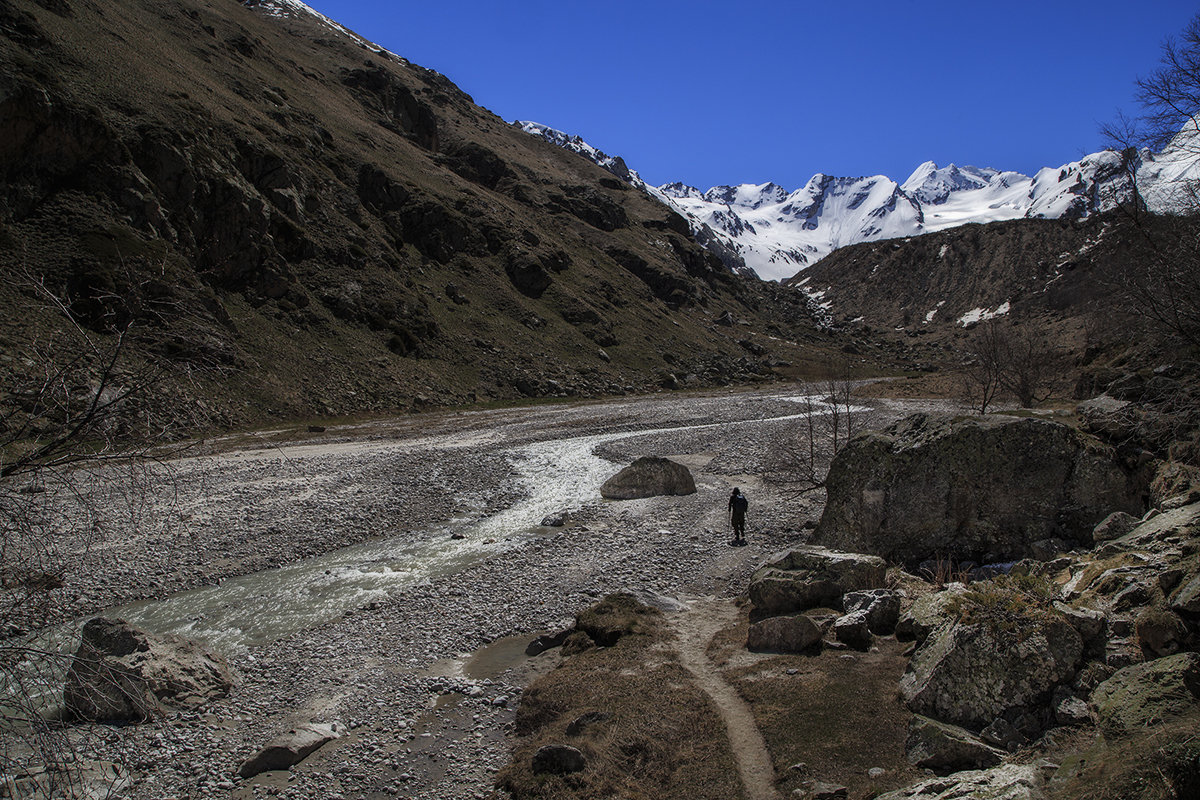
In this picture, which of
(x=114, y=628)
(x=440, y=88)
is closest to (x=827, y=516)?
(x=114, y=628)

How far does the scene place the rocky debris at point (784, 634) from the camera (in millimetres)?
13320

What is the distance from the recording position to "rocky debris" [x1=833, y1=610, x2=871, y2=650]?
12664 millimetres

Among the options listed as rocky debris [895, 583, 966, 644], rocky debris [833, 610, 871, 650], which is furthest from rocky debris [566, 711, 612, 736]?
rocky debris [895, 583, 966, 644]

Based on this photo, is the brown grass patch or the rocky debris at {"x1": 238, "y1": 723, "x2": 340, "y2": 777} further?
the rocky debris at {"x1": 238, "y1": 723, "x2": 340, "y2": 777}

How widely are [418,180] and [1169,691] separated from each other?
108m

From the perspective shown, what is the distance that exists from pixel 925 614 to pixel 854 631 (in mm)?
1318

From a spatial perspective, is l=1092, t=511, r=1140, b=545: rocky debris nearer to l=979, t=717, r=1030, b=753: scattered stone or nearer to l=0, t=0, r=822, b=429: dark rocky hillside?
l=979, t=717, r=1030, b=753: scattered stone

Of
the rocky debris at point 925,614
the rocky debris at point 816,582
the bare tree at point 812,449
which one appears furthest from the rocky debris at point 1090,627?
the bare tree at point 812,449

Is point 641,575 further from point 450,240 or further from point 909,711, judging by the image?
point 450,240

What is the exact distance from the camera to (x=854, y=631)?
12.7m

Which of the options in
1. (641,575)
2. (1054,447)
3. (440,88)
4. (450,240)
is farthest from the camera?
(440,88)

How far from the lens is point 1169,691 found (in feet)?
23.6

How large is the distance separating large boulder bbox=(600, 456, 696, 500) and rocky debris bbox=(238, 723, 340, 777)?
20.0 m

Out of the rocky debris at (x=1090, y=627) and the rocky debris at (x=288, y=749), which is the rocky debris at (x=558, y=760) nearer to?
the rocky debris at (x=288, y=749)
